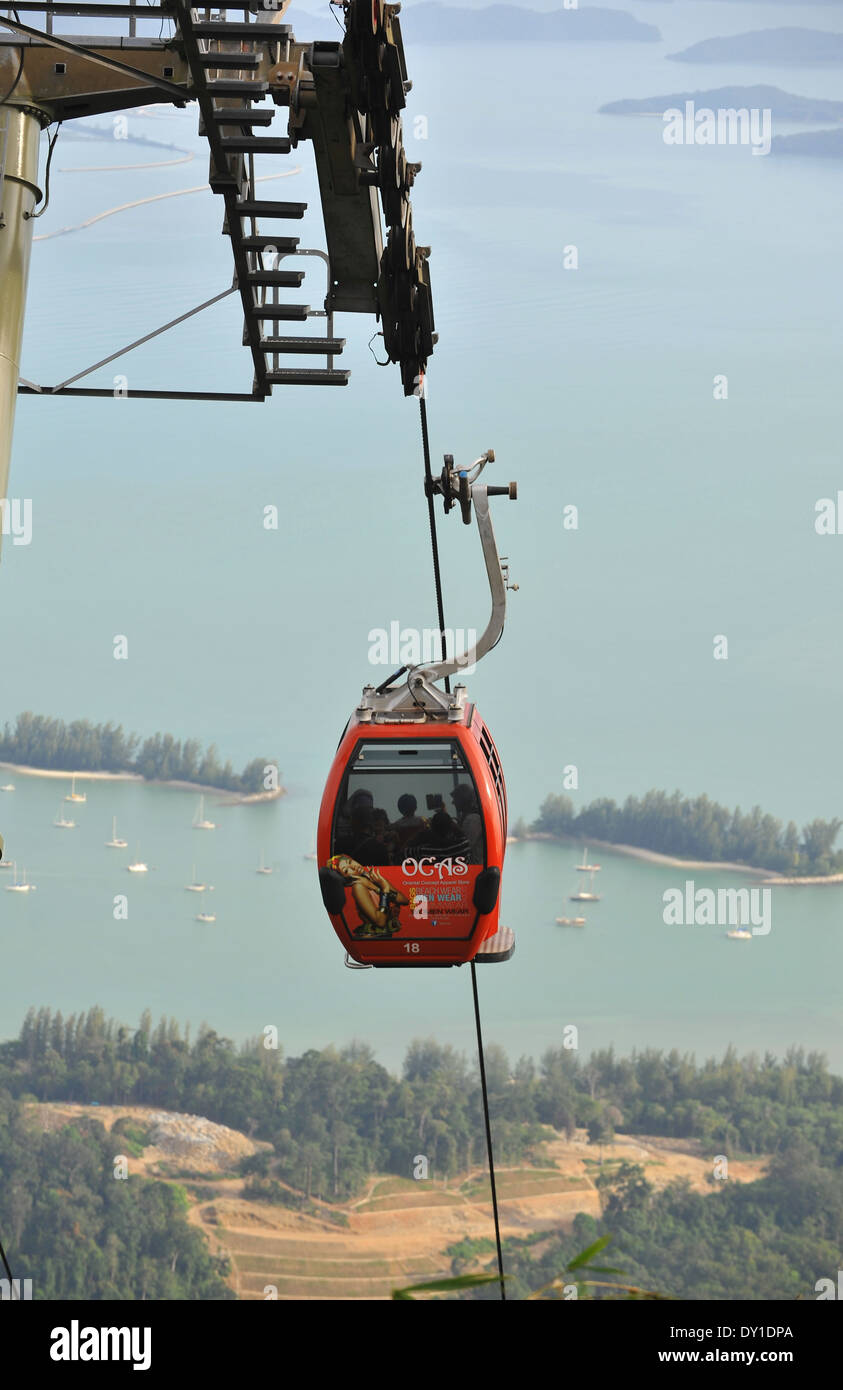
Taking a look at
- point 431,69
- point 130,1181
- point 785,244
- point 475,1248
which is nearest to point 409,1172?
point 475,1248

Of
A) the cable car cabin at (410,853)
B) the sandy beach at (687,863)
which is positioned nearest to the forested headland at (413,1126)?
the sandy beach at (687,863)

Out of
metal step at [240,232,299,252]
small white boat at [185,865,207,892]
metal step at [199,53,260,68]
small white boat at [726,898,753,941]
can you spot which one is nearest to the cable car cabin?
metal step at [240,232,299,252]

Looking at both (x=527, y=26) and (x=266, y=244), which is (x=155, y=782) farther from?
(x=266, y=244)

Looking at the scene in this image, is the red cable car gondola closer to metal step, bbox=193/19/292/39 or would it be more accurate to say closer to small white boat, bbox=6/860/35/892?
metal step, bbox=193/19/292/39

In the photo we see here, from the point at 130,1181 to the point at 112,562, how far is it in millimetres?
37281

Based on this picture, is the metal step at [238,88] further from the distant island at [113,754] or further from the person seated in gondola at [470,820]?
the distant island at [113,754]

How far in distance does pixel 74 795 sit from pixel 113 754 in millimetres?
3439

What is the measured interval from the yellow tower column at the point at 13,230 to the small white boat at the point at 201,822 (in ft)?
316

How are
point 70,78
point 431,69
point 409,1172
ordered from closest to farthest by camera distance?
point 70,78 < point 409,1172 < point 431,69

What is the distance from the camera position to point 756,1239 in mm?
85438

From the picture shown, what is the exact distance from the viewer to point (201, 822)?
341 feet

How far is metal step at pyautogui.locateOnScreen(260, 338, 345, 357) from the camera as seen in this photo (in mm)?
10328

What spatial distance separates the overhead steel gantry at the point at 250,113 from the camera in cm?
784
